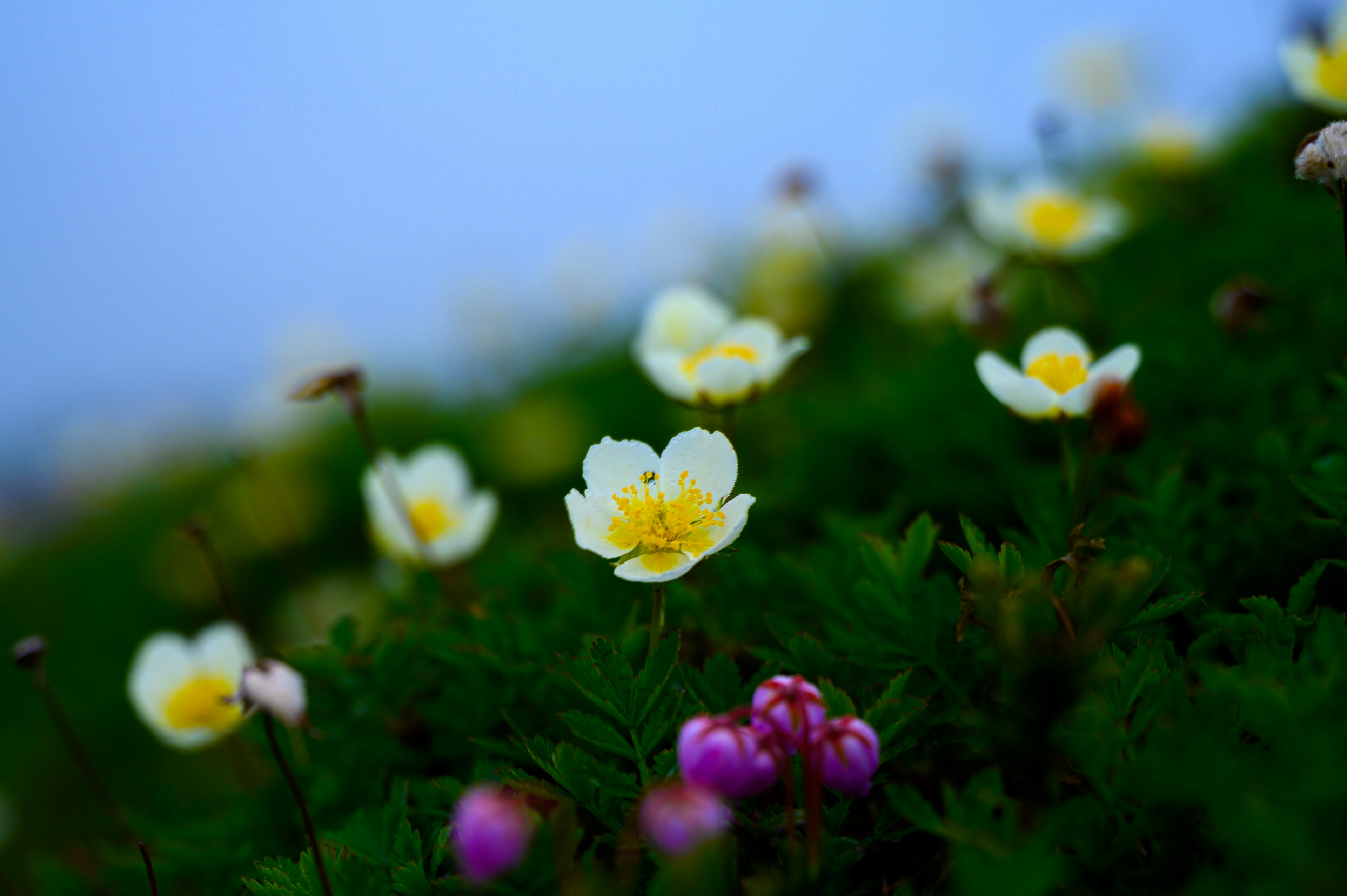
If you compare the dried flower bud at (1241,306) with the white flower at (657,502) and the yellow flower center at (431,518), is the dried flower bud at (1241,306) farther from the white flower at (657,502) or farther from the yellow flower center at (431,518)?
the yellow flower center at (431,518)

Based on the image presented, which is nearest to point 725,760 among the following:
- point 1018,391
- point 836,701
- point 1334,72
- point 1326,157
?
point 836,701

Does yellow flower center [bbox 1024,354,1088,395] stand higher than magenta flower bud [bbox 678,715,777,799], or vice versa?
magenta flower bud [bbox 678,715,777,799]

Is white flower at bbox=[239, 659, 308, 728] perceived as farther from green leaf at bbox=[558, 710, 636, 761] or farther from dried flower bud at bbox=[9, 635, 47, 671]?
dried flower bud at bbox=[9, 635, 47, 671]

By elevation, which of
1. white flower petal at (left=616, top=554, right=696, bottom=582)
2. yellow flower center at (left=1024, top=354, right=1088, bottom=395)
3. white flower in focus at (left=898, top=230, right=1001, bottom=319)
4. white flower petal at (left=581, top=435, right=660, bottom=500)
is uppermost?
white flower petal at (left=581, top=435, right=660, bottom=500)

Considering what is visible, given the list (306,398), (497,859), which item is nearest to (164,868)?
(306,398)

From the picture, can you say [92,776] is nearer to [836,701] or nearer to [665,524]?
[665,524]

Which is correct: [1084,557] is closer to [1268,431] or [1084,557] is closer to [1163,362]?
[1268,431]

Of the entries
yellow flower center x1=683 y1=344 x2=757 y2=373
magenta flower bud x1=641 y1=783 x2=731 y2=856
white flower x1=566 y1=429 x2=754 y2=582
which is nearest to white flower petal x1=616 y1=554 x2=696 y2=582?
white flower x1=566 y1=429 x2=754 y2=582

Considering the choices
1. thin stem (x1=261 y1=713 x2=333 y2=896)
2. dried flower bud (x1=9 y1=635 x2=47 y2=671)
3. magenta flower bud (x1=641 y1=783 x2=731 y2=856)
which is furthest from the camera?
dried flower bud (x1=9 y1=635 x2=47 y2=671)
